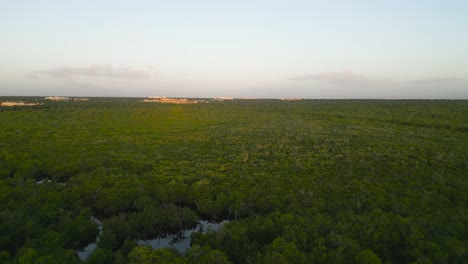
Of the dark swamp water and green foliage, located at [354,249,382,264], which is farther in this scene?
the dark swamp water

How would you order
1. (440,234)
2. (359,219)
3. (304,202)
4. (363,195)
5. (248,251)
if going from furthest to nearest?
1. (363,195)
2. (304,202)
3. (359,219)
4. (440,234)
5. (248,251)

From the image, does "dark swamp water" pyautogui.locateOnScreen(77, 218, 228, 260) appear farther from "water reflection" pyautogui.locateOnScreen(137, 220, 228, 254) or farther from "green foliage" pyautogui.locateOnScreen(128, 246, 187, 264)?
"green foliage" pyautogui.locateOnScreen(128, 246, 187, 264)

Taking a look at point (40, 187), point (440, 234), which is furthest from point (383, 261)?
point (40, 187)

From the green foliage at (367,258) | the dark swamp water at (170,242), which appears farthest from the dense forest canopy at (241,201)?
the dark swamp water at (170,242)

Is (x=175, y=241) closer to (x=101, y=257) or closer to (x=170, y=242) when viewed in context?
(x=170, y=242)

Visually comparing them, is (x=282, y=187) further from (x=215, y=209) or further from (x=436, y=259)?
(x=436, y=259)

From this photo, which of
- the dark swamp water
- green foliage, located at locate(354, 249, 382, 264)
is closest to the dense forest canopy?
green foliage, located at locate(354, 249, 382, 264)

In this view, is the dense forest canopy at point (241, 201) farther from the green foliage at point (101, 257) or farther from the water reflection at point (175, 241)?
the water reflection at point (175, 241)

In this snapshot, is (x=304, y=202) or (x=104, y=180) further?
(x=104, y=180)
